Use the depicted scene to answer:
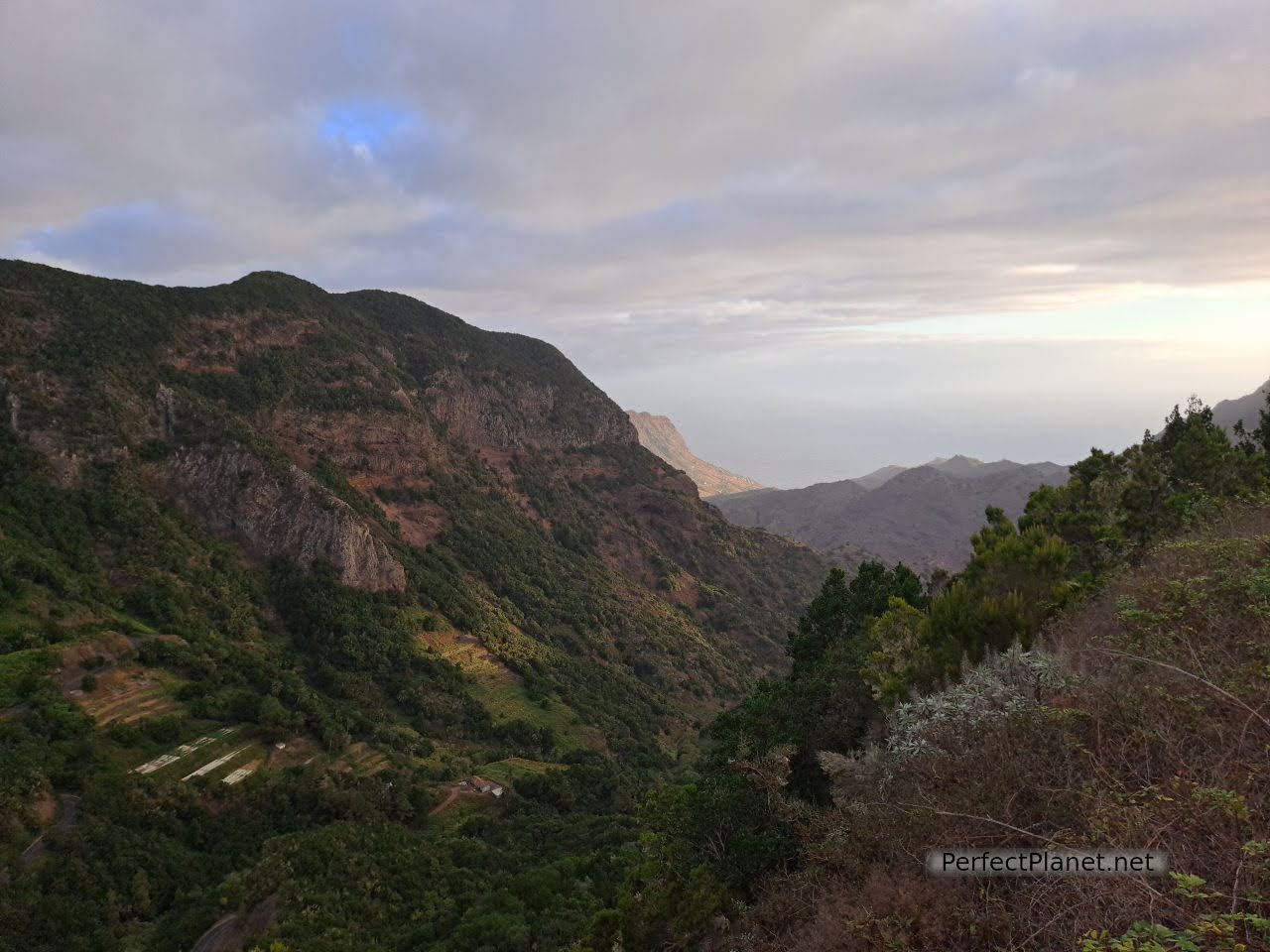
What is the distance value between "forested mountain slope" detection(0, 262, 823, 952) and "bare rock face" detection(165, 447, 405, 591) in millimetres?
255

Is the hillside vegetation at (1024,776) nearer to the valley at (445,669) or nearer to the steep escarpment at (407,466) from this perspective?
the valley at (445,669)

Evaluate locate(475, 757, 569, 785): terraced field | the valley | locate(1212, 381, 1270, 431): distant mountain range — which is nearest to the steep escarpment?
the valley

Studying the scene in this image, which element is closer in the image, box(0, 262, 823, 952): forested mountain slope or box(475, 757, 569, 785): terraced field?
box(0, 262, 823, 952): forested mountain slope

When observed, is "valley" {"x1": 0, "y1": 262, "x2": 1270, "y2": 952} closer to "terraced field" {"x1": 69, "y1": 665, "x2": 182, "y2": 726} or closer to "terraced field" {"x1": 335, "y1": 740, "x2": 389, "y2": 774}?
"terraced field" {"x1": 69, "y1": 665, "x2": 182, "y2": 726}

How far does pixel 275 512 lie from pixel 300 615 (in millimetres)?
12954

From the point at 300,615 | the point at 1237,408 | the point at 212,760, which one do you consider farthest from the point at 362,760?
the point at 1237,408

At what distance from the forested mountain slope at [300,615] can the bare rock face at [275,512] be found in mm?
255

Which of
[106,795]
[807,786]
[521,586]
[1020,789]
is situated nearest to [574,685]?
[521,586]

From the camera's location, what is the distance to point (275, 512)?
73.9 m

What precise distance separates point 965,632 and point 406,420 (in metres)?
100

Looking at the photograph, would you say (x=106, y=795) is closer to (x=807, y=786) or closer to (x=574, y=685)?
(x=807, y=786)

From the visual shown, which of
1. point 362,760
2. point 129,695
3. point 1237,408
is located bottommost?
point 362,760

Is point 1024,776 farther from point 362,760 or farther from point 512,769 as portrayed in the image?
point 512,769

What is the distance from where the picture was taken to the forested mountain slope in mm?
32875
